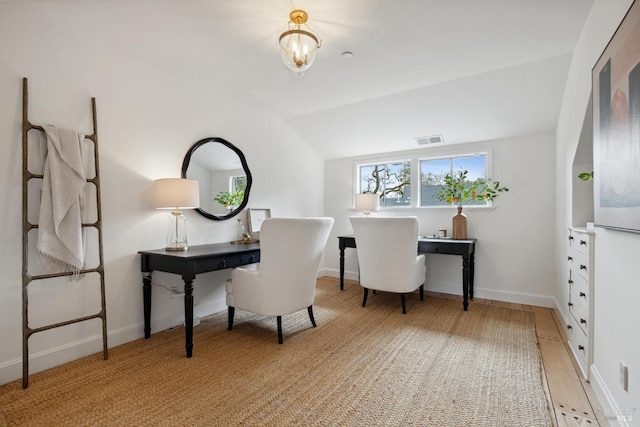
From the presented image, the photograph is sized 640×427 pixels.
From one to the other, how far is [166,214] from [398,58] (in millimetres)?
2492

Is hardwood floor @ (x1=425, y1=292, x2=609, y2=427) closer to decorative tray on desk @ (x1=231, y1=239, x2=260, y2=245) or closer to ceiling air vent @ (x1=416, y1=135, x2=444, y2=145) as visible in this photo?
ceiling air vent @ (x1=416, y1=135, x2=444, y2=145)

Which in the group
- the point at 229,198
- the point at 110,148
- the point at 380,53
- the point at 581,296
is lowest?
the point at 581,296

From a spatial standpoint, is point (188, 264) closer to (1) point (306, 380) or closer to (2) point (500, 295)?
(1) point (306, 380)

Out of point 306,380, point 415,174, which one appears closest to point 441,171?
point 415,174

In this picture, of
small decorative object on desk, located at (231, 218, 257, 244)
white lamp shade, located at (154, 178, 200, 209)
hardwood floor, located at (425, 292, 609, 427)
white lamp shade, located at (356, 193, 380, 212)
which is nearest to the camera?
hardwood floor, located at (425, 292, 609, 427)

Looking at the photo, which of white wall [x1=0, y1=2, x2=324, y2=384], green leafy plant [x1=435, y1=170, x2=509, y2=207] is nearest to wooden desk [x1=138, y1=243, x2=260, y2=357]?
white wall [x1=0, y1=2, x2=324, y2=384]

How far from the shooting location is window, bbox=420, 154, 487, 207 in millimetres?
3959

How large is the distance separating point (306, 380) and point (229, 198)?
212 cm

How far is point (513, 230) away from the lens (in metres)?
3.66

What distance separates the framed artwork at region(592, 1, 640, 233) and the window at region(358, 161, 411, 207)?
2748mm

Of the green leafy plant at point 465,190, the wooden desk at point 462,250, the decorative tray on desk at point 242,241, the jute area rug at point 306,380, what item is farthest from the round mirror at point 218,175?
the green leafy plant at point 465,190

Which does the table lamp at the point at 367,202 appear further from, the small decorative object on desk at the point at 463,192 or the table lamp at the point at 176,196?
the table lamp at the point at 176,196

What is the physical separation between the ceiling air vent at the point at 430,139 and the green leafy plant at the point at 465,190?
46cm

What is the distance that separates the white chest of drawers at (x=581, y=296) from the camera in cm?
193
